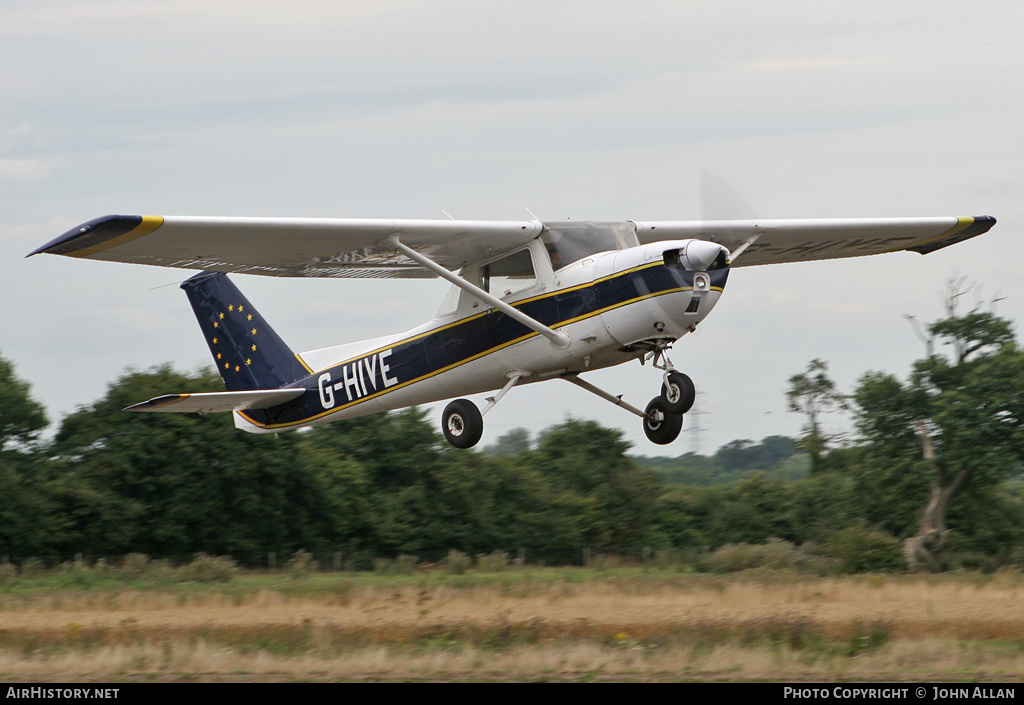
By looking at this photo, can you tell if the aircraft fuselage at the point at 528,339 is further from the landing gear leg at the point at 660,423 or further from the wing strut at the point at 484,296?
the landing gear leg at the point at 660,423

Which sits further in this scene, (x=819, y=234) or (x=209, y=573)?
(x=209, y=573)

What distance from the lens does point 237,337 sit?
19.5 m

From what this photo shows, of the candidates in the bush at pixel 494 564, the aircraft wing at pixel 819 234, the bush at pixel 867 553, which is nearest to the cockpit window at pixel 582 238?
the aircraft wing at pixel 819 234

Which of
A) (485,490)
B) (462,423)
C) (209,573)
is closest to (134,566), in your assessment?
(209,573)

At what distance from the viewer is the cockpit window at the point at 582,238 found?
1397 cm

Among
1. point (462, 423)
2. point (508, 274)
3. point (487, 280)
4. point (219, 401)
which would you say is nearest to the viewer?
point (508, 274)

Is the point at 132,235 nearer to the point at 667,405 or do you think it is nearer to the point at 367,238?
the point at 367,238

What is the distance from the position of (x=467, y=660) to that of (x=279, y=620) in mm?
5398

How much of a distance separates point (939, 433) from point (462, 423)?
30.1 metres

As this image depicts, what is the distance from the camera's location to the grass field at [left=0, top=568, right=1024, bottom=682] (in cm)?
1319

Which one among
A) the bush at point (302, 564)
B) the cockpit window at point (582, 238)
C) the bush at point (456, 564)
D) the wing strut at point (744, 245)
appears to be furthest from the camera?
the bush at point (302, 564)

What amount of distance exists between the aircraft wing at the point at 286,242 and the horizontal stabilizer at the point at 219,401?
1913 millimetres

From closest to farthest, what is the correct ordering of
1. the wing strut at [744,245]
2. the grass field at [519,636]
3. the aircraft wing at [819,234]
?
the grass field at [519,636] < the aircraft wing at [819,234] < the wing strut at [744,245]

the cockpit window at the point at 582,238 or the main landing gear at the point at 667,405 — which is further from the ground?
the cockpit window at the point at 582,238
